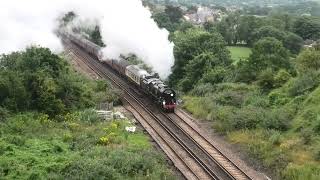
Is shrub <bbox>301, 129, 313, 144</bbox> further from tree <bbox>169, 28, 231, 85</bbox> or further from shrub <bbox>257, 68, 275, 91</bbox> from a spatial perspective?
tree <bbox>169, 28, 231, 85</bbox>

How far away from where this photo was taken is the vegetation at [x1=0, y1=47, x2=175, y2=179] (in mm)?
20891

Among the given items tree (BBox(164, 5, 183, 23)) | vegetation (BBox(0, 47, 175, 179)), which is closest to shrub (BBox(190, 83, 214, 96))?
vegetation (BBox(0, 47, 175, 179))

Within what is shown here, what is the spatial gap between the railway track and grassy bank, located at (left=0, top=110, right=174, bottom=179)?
3.75 feet

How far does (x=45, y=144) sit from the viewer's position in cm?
2414

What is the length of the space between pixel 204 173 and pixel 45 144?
8.21 m

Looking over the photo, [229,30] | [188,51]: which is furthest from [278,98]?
[229,30]

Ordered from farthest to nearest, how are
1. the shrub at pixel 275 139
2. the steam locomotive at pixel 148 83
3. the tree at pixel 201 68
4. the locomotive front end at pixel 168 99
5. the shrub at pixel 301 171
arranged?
1. the tree at pixel 201 68
2. the steam locomotive at pixel 148 83
3. the locomotive front end at pixel 168 99
4. the shrub at pixel 275 139
5. the shrub at pixel 301 171

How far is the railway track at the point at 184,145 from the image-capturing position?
23.2 metres

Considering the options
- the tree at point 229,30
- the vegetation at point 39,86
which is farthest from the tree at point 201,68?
the tree at point 229,30

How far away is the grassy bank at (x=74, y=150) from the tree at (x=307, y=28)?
2802 inches

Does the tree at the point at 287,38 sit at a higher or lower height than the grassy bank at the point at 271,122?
higher

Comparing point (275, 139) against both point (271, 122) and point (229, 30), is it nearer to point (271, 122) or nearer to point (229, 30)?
point (271, 122)

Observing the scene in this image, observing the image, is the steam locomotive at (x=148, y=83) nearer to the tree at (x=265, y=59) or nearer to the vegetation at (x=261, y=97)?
the vegetation at (x=261, y=97)

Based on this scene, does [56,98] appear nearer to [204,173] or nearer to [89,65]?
[204,173]
